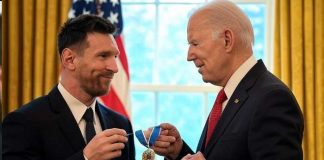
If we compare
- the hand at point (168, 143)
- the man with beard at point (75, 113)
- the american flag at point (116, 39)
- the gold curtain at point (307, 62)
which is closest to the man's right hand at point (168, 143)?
the hand at point (168, 143)

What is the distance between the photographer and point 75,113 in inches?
94.4

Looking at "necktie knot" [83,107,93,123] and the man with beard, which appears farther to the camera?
"necktie knot" [83,107,93,123]

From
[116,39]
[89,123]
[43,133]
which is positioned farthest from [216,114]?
[116,39]

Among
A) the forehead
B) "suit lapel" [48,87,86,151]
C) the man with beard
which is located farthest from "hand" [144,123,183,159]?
the forehead

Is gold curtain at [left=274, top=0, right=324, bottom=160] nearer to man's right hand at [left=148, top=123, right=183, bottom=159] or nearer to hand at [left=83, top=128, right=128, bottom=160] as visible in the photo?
man's right hand at [left=148, top=123, right=183, bottom=159]

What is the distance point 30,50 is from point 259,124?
10.5 feet

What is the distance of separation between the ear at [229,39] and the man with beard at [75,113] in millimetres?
524

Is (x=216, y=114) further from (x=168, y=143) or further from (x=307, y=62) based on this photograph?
(x=307, y=62)

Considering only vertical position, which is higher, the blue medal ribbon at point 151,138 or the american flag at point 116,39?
the american flag at point 116,39

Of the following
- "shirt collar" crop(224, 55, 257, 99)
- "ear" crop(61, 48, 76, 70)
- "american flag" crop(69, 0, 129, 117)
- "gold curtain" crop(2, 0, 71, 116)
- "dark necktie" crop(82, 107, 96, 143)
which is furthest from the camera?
"gold curtain" crop(2, 0, 71, 116)

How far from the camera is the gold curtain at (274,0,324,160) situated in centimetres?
450

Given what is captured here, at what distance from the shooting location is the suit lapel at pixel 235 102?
199cm

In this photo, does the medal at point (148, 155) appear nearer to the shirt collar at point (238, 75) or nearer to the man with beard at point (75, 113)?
the man with beard at point (75, 113)

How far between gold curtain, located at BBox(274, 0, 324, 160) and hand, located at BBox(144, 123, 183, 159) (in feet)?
7.68
